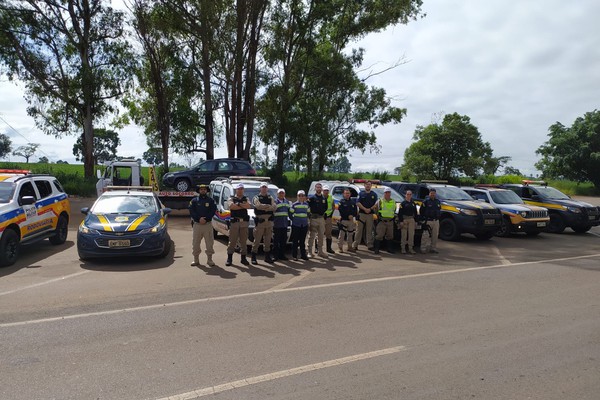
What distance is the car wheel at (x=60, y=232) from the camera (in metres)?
12.1

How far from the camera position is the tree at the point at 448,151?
36.2 meters

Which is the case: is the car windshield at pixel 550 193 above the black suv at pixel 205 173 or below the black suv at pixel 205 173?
below

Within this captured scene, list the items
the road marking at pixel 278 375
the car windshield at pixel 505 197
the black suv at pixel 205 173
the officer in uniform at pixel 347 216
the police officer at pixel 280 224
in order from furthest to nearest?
the black suv at pixel 205 173
the car windshield at pixel 505 197
the officer in uniform at pixel 347 216
the police officer at pixel 280 224
the road marking at pixel 278 375

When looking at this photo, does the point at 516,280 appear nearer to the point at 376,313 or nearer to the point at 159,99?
the point at 376,313

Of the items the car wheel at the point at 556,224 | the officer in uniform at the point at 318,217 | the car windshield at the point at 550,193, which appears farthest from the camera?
the car windshield at the point at 550,193

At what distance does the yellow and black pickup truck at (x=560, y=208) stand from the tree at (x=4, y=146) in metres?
104

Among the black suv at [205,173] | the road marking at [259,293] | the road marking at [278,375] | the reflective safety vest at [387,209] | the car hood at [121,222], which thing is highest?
the black suv at [205,173]

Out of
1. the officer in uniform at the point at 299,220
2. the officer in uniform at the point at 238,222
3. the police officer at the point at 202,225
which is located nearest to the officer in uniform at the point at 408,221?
the officer in uniform at the point at 299,220

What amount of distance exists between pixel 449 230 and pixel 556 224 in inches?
228

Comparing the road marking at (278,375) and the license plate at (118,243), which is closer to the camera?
the road marking at (278,375)

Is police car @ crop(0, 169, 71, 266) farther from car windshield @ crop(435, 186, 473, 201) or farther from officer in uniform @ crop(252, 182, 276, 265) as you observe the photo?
car windshield @ crop(435, 186, 473, 201)

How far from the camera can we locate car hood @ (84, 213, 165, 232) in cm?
966

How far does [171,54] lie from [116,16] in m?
4.01

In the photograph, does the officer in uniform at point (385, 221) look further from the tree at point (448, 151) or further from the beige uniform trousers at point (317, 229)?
the tree at point (448, 151)
